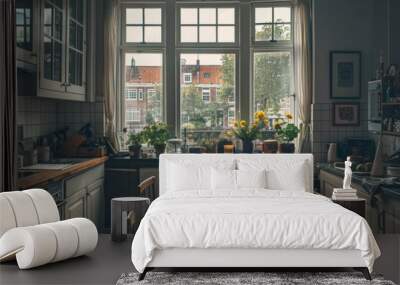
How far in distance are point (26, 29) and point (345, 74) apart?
4.27 m

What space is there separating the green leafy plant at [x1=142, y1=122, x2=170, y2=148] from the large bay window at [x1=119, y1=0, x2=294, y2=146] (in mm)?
400

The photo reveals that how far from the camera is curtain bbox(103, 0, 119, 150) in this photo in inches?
342

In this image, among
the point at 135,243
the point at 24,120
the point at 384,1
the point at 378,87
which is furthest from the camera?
the point at 384,1

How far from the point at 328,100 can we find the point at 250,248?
167 inches

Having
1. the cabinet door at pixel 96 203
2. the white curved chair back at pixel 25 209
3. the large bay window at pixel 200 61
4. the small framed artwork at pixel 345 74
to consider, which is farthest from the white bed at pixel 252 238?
the large bay window at pixel 200 61

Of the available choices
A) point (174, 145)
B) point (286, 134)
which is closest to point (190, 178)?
point (174, 145)

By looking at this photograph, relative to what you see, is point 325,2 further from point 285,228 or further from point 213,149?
point 285,228

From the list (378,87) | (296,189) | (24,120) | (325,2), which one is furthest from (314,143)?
(24,120)

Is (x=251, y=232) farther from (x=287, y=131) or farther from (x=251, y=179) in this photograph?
(x=287, y=131)

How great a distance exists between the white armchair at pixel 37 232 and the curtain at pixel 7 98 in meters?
0.34

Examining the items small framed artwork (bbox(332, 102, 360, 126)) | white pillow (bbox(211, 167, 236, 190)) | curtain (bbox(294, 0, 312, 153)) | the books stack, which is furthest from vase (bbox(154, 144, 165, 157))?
the books stack

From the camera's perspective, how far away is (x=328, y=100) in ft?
28.6

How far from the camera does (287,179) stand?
6.41m

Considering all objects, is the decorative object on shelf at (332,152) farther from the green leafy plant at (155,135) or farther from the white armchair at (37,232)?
the white armchair at (37,232)
